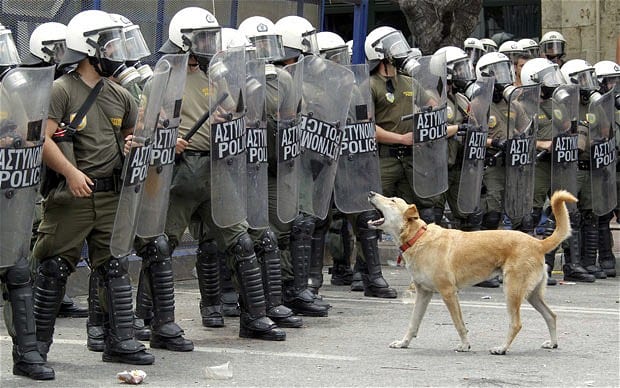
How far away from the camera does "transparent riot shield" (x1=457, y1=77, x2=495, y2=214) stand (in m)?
10.4

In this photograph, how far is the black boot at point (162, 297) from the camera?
7.15 meters

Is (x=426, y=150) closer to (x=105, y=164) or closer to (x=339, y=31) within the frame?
(x=105, y=164)

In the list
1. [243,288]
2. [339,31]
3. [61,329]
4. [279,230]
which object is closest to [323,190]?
[279,230]

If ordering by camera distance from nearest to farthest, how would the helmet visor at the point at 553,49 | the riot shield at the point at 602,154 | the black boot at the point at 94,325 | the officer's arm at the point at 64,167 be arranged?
the officer's arm at the point at 64,167, the black boot at the point at 94,325, the riot shield at the point at 602,154, the helmet visor at the point at 553,49

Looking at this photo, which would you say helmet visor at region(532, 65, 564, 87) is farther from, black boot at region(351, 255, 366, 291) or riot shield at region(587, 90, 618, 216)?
black boot at region(351, 255, 366, 291)

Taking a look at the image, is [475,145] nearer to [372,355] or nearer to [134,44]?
[372,355]

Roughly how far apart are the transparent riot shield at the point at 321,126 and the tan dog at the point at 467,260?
108cm

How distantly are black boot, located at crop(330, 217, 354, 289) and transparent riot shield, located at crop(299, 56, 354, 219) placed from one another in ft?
6.68

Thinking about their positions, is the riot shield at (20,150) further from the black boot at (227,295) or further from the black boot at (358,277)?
the black boot at (358,277)

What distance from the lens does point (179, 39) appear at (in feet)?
25.0

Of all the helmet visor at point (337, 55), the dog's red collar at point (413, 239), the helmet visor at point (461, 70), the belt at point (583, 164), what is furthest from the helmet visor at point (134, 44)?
the belt at point (583, 164)

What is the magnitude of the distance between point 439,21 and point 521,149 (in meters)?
4.76

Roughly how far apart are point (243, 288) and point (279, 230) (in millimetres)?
1088

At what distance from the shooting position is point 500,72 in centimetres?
1080
